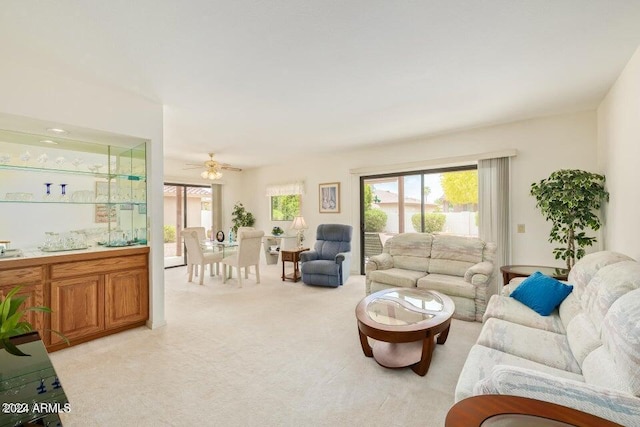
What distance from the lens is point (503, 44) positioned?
2.12m

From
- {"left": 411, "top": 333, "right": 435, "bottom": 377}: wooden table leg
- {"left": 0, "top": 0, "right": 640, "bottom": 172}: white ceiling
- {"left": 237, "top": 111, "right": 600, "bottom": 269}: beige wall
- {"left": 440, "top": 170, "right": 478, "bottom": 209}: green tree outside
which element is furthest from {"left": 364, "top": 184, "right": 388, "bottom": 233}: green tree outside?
{"left": 411, "top": 333, "right": 435, "bottom": 377}: wooden table leg

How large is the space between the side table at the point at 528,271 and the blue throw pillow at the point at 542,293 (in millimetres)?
881

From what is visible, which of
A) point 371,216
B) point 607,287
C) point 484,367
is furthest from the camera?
point 371,216

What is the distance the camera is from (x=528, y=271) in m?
3.49

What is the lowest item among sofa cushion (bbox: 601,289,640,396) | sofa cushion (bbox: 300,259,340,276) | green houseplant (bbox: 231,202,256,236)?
sofa cushion (bbox: 300,259,340,276)

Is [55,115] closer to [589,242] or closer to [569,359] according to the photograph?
[569,359]

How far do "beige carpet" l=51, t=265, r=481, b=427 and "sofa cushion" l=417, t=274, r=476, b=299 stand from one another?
13.6 inches

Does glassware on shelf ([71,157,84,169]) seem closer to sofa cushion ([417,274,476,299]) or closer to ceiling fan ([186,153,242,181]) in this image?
ceiling fan ([186,153,242,181])

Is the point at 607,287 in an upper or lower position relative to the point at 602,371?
upper

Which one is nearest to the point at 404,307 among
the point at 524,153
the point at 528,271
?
the point at 528,271

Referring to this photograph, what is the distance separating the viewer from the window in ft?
22.5

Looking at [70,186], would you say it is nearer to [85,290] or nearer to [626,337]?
[85,290]

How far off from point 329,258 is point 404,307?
2.63m

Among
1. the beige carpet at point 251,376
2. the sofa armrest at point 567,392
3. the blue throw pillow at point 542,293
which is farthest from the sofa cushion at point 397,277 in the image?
the sofa armrest at point 567,392
